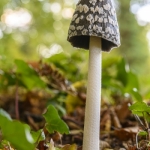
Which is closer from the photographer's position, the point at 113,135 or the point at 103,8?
the point at 103,8

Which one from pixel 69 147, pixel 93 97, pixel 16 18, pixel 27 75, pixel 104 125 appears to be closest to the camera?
pixel 69 147

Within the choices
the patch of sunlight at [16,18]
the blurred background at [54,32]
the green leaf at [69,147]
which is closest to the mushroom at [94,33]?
the green leaf at [69,147]

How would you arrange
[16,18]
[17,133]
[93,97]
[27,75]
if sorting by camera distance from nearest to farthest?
[17,133] < [93,97] < [27,75] < [16,18]

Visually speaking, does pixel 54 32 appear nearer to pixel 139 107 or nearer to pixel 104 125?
pixel 104 125

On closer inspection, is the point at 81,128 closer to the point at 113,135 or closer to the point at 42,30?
the point at 113,135

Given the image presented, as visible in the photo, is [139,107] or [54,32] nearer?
[139,107]

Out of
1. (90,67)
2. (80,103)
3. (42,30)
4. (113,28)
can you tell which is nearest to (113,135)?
(80,103)

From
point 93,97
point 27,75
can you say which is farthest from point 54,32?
A: point 93,97
